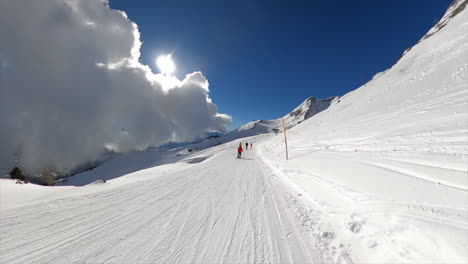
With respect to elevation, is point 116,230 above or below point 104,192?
below

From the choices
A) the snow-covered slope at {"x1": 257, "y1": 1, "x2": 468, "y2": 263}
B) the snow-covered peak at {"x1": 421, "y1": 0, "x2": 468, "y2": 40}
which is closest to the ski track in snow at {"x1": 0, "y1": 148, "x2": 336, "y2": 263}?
the snow-covered slope at {"x1": 257, "y1": 1, "x2": 468, "y2": 263}

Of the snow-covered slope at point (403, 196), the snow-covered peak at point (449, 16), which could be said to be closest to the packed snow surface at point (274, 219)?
the snow-covered slope at point (403, 196)

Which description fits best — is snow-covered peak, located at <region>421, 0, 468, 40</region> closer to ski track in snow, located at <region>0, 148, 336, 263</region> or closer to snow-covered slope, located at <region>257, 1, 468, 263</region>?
snow-covered slope, located at <region>257, 1, 468, 263</region>

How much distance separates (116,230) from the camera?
4750 mm

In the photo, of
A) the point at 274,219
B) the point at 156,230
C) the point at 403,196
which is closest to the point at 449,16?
the point at 403,196

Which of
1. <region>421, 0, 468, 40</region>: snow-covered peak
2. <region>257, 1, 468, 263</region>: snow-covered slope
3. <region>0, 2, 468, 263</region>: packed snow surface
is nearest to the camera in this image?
<region>257, 1, 468, 263</region>: snow-covered slope

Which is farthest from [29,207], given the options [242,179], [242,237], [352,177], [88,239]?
[352,177]

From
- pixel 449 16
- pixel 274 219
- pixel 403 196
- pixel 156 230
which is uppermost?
pixel 449 16

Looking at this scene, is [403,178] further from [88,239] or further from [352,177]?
[88,239]

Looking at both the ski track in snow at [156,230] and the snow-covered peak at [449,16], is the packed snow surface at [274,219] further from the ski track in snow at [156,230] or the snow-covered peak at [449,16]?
the snow-covered peak at [449,16]

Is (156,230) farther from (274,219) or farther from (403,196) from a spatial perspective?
(403,196)

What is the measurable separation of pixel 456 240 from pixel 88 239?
25.5 feet

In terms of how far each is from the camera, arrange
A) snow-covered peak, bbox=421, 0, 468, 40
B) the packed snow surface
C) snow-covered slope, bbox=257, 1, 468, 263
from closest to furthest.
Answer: snow-covered slope, bbox=257, 1, 468, 263
the packed snow surface
snow-covered peak, bbox=421, 0, 468, 40

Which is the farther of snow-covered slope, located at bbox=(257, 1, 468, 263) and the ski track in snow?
the ski track in snow
